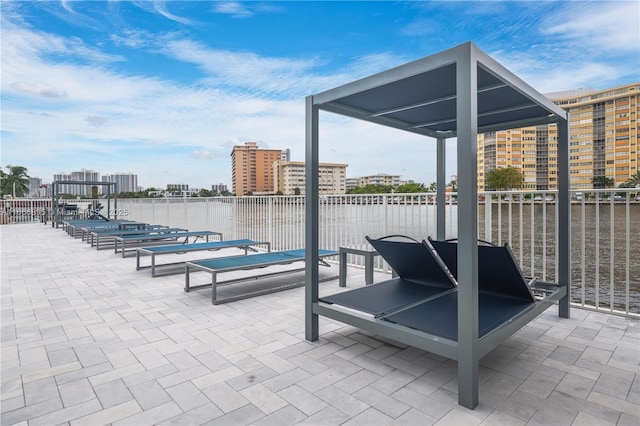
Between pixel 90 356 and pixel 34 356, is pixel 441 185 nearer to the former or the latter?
pixel 90 356

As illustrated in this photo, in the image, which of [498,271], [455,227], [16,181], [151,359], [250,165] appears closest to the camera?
[151,359]

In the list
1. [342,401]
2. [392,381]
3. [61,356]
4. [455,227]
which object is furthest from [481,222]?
[61,356]

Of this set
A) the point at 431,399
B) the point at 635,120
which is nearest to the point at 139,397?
the point at 431,399

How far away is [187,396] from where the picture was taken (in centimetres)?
223

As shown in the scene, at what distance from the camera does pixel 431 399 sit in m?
2.19

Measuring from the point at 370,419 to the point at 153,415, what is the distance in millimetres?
1239

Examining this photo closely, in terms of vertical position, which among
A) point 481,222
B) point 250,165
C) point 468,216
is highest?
point 250,165

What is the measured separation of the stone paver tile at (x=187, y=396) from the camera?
7.02 feet

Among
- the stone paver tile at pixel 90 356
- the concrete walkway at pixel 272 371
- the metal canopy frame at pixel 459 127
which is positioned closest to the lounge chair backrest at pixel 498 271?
the metal canopy frame at pixel 459 127

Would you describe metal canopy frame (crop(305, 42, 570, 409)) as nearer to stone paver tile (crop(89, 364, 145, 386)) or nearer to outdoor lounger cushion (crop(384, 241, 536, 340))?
outdoor lounger cushion (crop(384, 241, 536, 340))

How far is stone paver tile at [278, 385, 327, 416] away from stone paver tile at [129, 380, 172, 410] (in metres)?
0.73

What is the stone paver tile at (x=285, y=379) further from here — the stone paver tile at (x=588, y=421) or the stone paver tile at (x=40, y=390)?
the stone paver tile at (x=588, y=421)

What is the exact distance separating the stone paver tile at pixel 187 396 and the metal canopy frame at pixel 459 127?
44.3 inches

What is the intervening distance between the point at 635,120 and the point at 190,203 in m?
40.3
